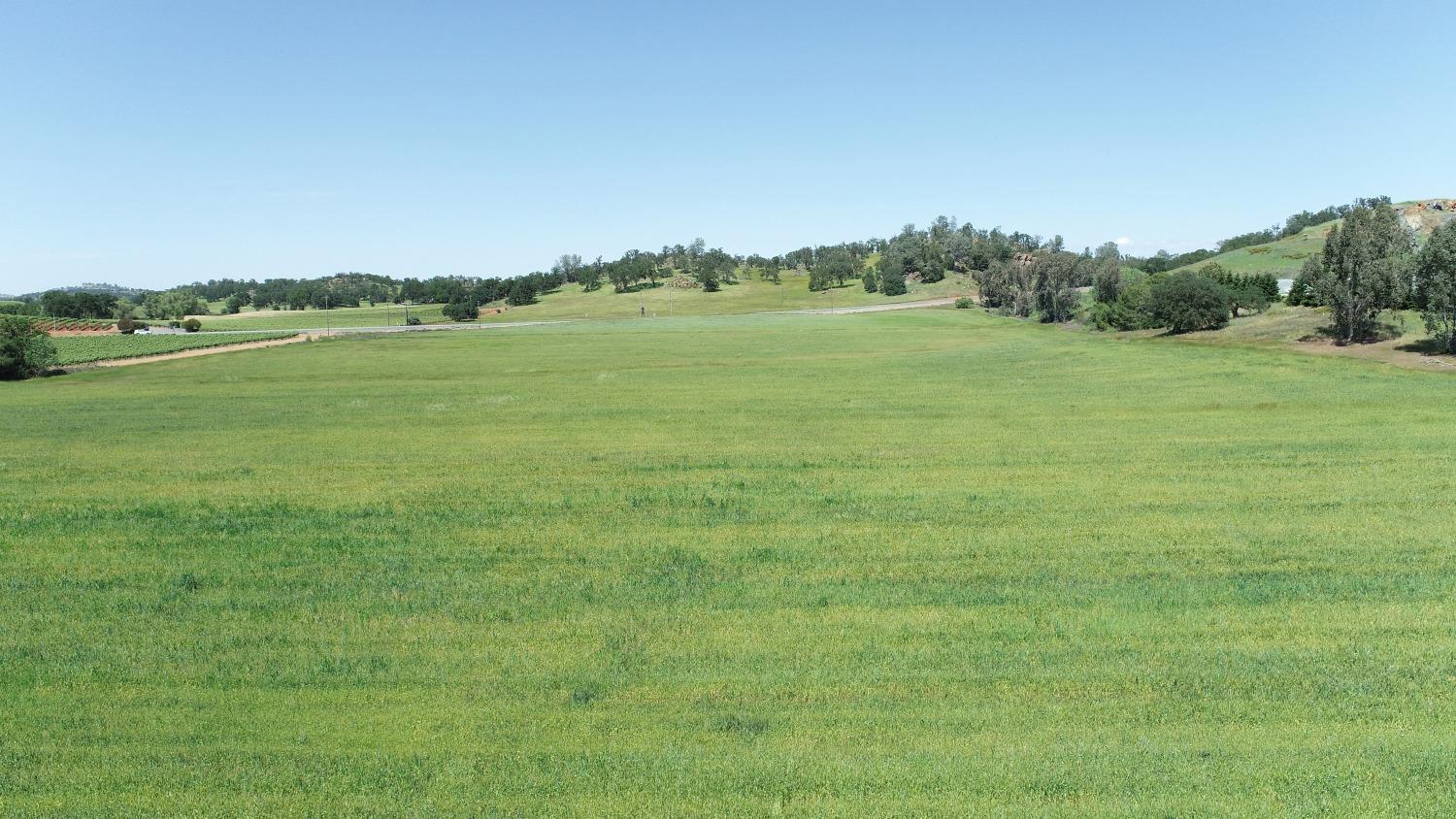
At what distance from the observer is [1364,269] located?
149 feet

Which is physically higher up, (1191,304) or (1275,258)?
(1275,258)

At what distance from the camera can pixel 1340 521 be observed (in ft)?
49.1

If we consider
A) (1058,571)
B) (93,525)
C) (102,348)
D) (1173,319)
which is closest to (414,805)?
(1058,571)

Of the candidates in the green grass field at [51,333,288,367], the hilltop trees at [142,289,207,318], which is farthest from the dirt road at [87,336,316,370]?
the hilltop trees at [142,289,207,318]

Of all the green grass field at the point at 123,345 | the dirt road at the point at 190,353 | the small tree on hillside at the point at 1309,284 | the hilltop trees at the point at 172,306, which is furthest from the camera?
the hilltop trees at the point at 172,306

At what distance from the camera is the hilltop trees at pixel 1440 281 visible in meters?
39.0

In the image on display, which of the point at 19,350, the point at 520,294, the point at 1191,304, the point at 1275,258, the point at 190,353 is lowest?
the point at 190,353

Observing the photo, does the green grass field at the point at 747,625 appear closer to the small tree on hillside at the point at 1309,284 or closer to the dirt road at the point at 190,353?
the small tree on hillside at the point at 1309,284

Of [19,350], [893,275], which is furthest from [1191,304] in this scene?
[893,275]

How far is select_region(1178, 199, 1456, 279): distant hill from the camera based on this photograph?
120500mm

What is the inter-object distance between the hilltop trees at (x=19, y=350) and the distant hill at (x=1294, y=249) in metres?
118

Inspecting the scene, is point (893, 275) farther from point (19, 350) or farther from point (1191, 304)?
point (19, 350)

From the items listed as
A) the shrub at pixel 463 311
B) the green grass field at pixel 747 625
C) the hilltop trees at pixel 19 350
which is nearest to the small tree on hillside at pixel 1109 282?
the green grass field at pixel 747 625

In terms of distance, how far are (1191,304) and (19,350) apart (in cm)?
7545
